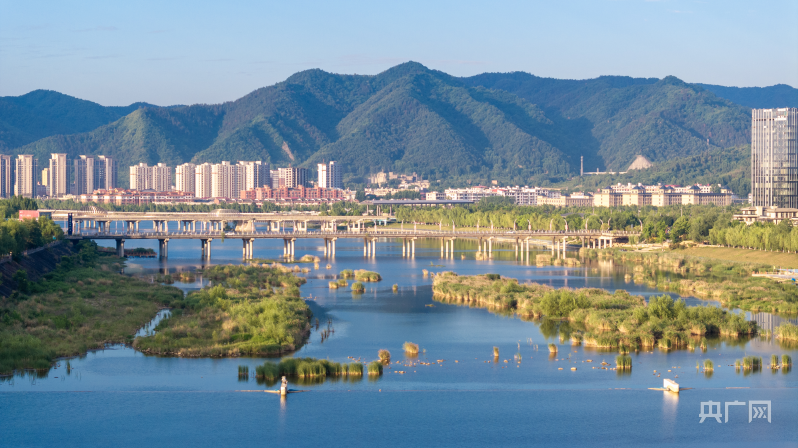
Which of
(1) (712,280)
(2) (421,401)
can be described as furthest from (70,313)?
(1) (712,280)

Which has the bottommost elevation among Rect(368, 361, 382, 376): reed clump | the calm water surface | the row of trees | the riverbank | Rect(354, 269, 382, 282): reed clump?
the calm water surface

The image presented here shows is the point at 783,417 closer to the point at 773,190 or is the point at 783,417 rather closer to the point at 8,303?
the point at 8,303

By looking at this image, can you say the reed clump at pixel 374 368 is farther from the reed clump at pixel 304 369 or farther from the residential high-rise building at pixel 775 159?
the residential high-rise building at pixel 775 159

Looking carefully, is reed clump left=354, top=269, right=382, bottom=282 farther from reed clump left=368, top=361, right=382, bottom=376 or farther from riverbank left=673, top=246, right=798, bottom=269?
reed clump left=368, top=361, right=382, bottom=376

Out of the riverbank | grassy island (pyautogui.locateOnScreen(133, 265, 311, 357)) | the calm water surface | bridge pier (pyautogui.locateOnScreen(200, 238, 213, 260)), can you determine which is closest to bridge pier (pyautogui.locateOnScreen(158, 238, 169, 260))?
bridge pier (pyautogui.locateOnScreen(200, 238, 213, 260))

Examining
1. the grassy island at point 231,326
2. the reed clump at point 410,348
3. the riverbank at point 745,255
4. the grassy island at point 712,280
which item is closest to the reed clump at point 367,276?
the grassy island at point 231,326

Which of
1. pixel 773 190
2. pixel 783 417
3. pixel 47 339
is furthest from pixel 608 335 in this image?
pixel 773 190

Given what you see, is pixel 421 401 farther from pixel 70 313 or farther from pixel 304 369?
pixel 70 313
